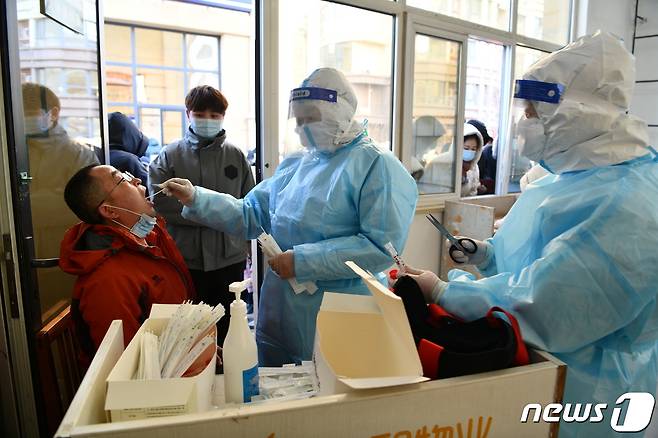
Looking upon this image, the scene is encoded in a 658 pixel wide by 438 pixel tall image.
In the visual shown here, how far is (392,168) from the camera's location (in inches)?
60.6

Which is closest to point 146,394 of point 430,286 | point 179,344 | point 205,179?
point 179,344

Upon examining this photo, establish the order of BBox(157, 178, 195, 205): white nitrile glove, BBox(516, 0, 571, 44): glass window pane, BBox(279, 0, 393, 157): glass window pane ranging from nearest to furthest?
1. BBox(157, 178, 195, 205): white nitrile glove
2. BBox(279, 0, 393, 157): glass window pane
3. BBox(516, 0, 571, 44): glass window pane

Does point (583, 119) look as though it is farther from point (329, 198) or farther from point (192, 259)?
point (192, 259)

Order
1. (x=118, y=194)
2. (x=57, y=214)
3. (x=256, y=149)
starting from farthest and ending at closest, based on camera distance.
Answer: (x=256, y=149), (x=57, y=214), (x=118, y=194)

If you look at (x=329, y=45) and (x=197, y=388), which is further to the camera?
(x=329, y=45)

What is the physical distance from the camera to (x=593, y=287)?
956mm

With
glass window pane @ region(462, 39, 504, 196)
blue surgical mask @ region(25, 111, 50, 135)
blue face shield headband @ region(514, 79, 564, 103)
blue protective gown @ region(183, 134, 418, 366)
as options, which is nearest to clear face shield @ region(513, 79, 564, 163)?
blue face shield headband @ region(514, 79, 564, 103)

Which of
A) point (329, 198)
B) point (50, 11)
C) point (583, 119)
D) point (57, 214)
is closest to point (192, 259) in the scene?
point (57, 214)

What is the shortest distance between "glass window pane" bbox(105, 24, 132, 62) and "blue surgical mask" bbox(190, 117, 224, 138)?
3938mm

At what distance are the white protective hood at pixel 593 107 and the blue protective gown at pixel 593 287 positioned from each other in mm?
44

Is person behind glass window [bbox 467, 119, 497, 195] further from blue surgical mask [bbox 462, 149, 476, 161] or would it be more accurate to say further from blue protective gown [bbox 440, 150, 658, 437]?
blue protective gown [bbox 440, 150, 658, 437]

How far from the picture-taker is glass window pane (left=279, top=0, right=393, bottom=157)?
270cm

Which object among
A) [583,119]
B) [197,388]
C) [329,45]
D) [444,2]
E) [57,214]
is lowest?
[197,388]

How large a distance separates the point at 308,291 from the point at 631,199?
3.17 ft
